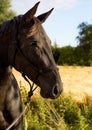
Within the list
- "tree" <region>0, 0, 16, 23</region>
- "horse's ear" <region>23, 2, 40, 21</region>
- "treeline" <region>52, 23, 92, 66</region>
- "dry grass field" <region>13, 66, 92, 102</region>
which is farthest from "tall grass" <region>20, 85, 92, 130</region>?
"tree" <region>0, 0, 16, 23</region>

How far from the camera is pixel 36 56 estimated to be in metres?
3.35

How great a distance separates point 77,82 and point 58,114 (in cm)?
310

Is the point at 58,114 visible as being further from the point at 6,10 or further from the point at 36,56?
the point at 6,10

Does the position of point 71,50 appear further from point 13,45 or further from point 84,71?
point 13,45

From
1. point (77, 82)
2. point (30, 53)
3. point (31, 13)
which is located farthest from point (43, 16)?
point (77, 82)

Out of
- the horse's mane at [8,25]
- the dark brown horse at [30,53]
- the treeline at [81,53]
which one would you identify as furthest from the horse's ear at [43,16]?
the treeline at [81,53]

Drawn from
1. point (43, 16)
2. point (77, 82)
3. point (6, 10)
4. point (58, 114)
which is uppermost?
point (6, 10)

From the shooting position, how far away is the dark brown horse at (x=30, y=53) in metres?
3.31

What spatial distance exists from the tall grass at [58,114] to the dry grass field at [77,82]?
0.26m

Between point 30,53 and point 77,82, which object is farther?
point 77,82

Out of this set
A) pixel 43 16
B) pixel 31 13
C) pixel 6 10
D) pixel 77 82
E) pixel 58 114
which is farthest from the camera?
pixel 6 10

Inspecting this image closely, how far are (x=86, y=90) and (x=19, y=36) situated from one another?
655 cm

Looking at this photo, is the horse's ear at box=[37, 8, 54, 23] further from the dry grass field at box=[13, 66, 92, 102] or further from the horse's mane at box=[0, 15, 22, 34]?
the dry grass field at box=[13, 66, 92, 102]

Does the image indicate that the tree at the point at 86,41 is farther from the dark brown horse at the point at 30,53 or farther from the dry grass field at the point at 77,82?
the dark brown horse at the point at 30,53
